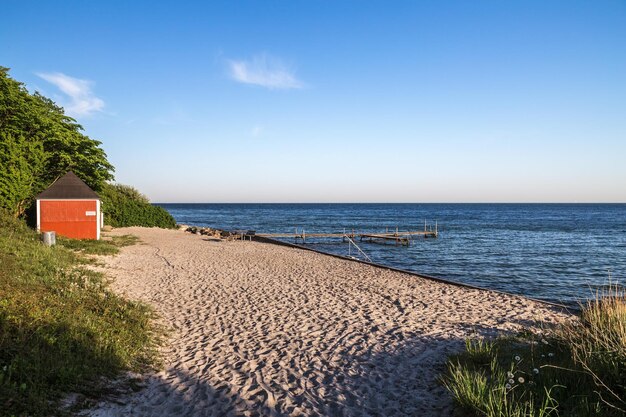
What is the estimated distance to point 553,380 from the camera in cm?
545

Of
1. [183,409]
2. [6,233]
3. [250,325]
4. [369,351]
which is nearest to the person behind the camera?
[183,409]

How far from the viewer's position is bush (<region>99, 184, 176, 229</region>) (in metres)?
37.0

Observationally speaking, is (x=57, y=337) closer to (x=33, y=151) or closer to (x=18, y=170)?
(x=18, y=170)

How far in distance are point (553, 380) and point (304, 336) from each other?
15.5 feet

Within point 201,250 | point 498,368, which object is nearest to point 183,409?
point 498,368

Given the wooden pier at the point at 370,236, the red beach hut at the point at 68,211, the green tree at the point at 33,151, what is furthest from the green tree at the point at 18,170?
the wooden pier at the point at 370,236

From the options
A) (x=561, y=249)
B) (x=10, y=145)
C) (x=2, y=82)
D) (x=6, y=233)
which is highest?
(x=2, y=82)

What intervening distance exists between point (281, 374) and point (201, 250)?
1815cm

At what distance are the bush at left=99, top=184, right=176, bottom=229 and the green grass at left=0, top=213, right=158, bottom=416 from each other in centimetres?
2755

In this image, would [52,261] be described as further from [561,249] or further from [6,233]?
[561,249]

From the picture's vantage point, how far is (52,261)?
13.0 m

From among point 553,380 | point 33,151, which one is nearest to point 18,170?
point 33,151

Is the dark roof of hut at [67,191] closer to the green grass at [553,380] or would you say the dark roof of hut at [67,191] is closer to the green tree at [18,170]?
the green tree at [18,170]

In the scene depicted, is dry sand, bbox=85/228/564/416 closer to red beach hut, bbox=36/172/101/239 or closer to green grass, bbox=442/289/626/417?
green grass, bbox=442/289/626/417
